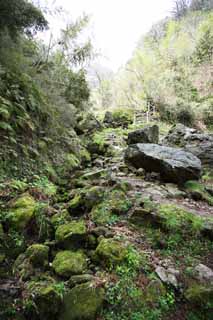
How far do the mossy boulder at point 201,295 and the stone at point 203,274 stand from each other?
10 centimetres

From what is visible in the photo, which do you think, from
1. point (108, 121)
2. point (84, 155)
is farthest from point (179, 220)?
point (108, 121)

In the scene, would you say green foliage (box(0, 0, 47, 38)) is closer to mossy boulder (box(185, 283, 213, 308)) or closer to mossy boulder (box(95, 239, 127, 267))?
mossy boulder (box(95, 239, 127, 267))

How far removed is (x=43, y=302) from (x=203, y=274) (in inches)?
60.2

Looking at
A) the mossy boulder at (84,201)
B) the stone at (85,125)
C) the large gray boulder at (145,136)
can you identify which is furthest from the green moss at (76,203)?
the stone at (85,125)

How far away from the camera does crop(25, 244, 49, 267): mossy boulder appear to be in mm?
2307

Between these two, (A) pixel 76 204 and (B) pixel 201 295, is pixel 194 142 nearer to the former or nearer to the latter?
(A) pixel 76 204

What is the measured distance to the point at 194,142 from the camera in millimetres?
6789

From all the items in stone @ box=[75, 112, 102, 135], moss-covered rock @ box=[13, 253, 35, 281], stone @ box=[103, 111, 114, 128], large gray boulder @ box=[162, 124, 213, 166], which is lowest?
moss-covered rock @ box=[13, 253, 35, 281]

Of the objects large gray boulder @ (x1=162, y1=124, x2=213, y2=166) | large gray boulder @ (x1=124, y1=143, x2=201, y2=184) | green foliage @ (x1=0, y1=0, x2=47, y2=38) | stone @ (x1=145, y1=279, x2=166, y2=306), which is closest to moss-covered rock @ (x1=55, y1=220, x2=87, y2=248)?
stone @ (x1=145, y1=279, x2=166, y2=306)

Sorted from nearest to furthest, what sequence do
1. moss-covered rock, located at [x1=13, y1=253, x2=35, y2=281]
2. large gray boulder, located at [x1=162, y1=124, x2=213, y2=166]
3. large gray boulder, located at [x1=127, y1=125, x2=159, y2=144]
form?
moss-covered rock, located at [x1=13, y1=253, x2=35, y2=281], large gray boulder, located at [x1=162, y1=124, x2=213, y2=166], large gray boulder, located at [x1=127, y1=125, x2=159, y2=144]

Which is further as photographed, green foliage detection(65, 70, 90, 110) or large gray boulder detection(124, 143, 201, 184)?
green foliage detection(65, 70, 90, 110)

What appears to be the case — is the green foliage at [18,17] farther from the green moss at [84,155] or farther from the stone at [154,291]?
the stone at [154,291]

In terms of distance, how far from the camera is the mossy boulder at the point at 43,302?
1.83 metres

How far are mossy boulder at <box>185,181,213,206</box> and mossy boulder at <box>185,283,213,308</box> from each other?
2.12 metres
